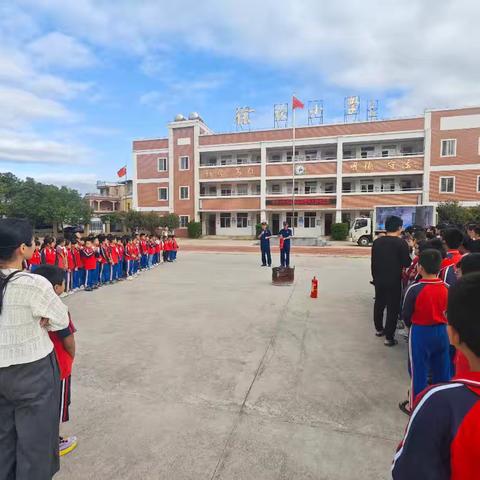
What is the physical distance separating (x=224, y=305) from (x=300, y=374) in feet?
10.9

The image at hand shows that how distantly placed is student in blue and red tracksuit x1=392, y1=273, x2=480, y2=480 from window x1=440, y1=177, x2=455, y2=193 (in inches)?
1330

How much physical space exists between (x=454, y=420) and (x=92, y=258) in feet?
30.1

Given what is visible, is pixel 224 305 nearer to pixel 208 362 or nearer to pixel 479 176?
pixel 208 362

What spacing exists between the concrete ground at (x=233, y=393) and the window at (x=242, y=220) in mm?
31038

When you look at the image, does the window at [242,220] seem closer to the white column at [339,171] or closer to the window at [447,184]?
the white column at [339,171]

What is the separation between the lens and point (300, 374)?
3938 mm

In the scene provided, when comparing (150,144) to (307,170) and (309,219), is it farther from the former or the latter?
(309,219)

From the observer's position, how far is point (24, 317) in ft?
6.13

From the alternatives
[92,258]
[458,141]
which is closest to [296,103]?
[458,141]

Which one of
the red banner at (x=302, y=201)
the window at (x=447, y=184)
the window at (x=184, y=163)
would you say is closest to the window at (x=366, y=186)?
the red banner at (x=302, y=201)

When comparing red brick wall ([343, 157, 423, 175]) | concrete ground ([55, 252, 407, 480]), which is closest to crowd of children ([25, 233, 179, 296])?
concrete ground ([55, 252, 407, 480])

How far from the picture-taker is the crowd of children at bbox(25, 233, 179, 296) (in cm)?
805

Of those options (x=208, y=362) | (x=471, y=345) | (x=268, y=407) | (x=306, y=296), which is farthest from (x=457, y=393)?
(x=306, y=296)

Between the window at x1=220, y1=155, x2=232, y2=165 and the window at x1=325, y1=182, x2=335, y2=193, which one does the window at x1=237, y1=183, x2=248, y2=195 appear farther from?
the window at x1=325, y1=182, x2=335, y2=193
